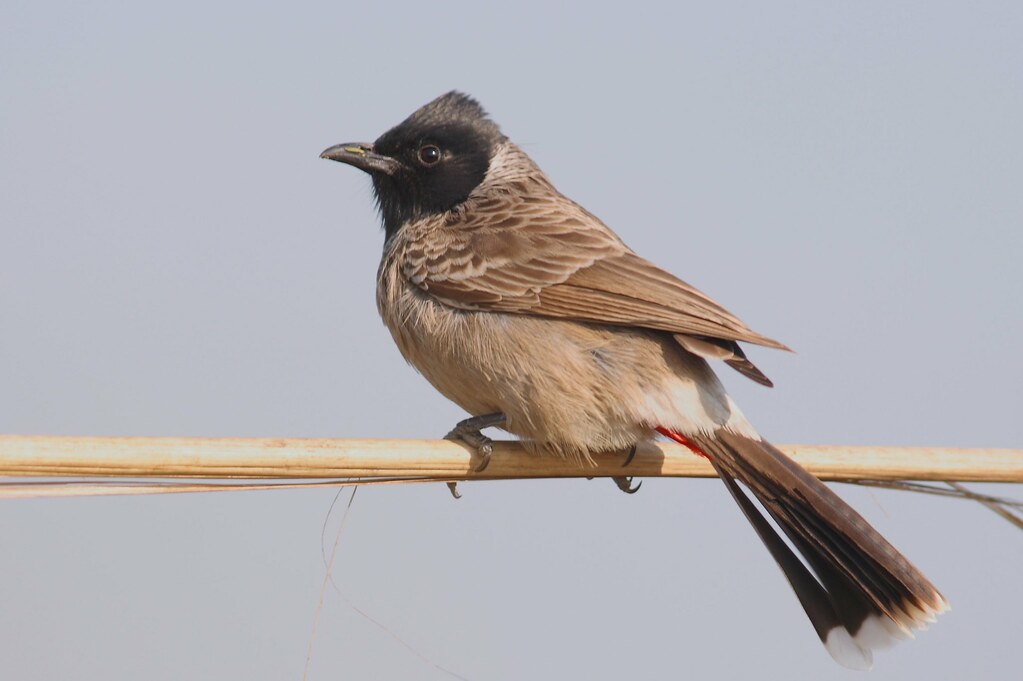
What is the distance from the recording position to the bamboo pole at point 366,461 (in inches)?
93.0

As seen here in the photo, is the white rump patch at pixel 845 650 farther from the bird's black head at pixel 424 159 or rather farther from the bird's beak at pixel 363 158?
the bird's beak at pixel 363 158

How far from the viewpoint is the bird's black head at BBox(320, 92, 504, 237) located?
A: 4.94 metres

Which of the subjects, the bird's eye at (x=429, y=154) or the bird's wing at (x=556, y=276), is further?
the bird's eye at (x=429, y=154)

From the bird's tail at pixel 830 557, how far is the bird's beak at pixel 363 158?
1894 millimetres

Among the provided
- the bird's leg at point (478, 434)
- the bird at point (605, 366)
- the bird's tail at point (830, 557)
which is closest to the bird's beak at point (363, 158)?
the bird at point (605, 366)

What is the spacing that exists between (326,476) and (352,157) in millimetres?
2585

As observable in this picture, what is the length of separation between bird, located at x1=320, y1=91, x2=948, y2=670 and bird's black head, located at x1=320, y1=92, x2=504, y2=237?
0.21m

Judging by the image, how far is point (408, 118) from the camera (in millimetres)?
5125

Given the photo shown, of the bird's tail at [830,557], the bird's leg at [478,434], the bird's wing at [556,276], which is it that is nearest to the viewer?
the bird's tail at [830,557]

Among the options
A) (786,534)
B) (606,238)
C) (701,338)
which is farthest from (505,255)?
(786,534)

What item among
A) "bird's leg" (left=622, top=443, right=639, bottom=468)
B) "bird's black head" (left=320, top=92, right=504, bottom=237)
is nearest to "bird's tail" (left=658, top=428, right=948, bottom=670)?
"bird's leg" (left=622, top=443, right=639, bottom=468)

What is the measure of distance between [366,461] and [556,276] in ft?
5.21

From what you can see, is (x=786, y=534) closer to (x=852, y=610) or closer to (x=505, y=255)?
(x=852, y=610)

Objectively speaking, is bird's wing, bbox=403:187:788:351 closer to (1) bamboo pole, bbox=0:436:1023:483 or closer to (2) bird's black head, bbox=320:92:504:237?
(2) bird's black head, bbox=320:92:504:237
